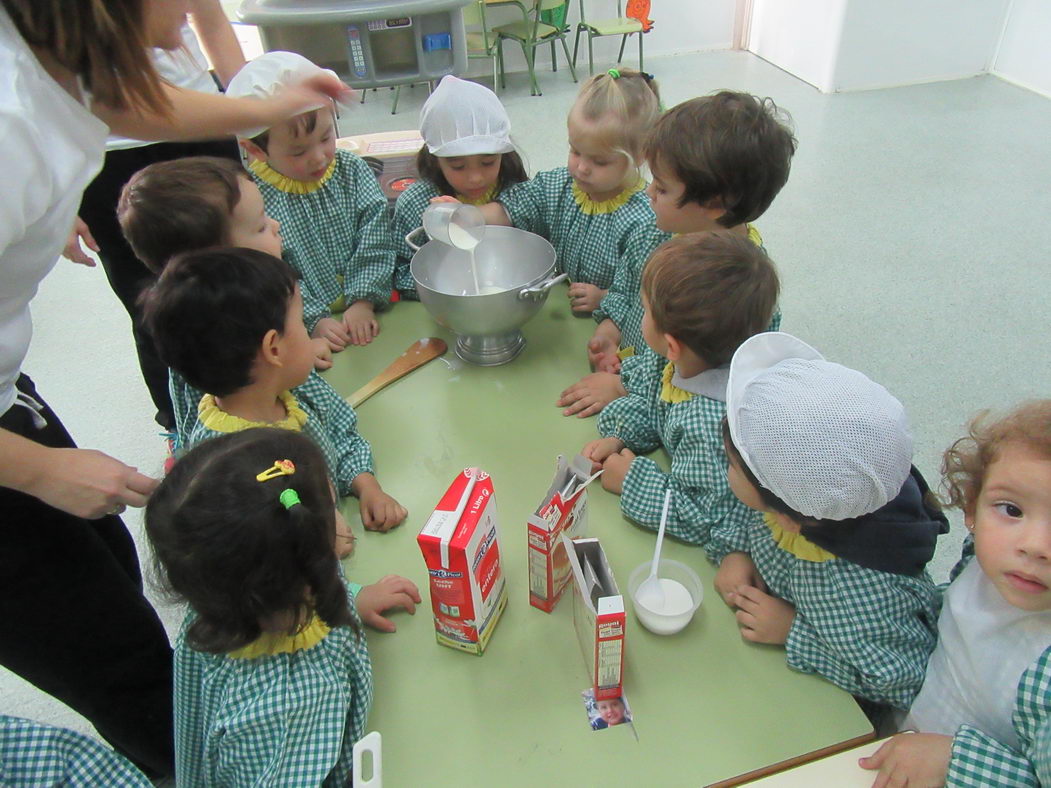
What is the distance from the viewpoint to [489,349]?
132cm

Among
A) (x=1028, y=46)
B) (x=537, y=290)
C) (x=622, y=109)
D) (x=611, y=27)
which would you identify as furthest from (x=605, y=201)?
(x=1028, y=46)

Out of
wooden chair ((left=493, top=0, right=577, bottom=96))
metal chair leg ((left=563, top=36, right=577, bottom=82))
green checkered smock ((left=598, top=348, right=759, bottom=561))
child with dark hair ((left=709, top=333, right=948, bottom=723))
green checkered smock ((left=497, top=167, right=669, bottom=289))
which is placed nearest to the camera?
child with dark hair ((left=709, top=333, right=948, bottom=723))

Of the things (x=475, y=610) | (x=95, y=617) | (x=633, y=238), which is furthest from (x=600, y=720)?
(x=633, y=238)

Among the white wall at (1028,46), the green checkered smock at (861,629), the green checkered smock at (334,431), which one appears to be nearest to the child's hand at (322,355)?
the green checkered smock at (334,431)

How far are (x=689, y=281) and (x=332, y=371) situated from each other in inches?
28.3

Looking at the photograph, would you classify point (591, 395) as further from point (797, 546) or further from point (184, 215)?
point (184, 215)

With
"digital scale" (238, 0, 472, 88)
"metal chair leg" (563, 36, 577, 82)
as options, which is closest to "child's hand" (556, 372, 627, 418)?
"digital scale" (238, 0, 472, 88)

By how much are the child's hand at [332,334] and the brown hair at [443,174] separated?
41cm

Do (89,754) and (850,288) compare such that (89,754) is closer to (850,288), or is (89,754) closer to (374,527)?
(374,527)

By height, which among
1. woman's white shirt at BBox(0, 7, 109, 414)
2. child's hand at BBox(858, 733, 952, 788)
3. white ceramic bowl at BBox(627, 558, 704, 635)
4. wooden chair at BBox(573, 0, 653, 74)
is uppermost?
woman's white shirt at BBox(0, 7, 109, 414)

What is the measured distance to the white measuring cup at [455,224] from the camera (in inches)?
52.4

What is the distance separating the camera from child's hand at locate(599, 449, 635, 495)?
3.43 ft

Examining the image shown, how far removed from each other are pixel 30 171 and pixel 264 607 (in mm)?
472

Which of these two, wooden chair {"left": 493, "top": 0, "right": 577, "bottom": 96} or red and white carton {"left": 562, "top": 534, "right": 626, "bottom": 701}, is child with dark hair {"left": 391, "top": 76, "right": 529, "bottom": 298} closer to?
red and white carton {"left": 562, "top": 534, "right": 626, "bottom": 701}
